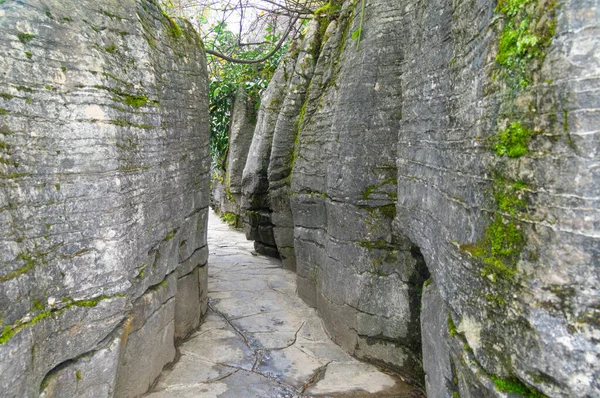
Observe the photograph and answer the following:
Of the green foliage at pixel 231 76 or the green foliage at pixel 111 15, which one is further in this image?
the green foliage at pixel 231 76

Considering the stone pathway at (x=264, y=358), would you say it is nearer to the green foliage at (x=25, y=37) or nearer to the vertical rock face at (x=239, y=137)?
the green foliage at (x=25, y=37)

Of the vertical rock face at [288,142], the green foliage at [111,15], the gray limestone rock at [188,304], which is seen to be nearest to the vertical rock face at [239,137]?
the vertical rock face at [288,142]

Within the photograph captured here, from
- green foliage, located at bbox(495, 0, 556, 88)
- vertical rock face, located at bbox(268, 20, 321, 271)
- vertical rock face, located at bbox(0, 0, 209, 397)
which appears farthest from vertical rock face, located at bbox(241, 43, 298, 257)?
green foliage, located at bbox(495, 0, 556, 88)

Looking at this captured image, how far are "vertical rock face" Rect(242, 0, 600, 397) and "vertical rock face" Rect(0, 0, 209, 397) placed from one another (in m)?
1.63

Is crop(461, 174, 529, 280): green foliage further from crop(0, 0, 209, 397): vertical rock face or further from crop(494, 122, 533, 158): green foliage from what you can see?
crop(0, 0, 209, 397): vertical rock face

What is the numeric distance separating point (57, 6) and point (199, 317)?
3.14m

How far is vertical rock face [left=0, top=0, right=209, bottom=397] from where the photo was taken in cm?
212

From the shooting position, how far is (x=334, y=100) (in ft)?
15.2

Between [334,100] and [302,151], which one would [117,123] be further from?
[302,151]

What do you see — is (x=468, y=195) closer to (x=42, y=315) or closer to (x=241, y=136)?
(x=42, y=315)

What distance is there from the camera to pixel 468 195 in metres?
2.10

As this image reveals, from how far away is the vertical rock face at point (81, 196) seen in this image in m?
2.12

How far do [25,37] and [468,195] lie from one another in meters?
2.20

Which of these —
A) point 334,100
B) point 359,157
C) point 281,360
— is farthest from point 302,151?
point 281,360
